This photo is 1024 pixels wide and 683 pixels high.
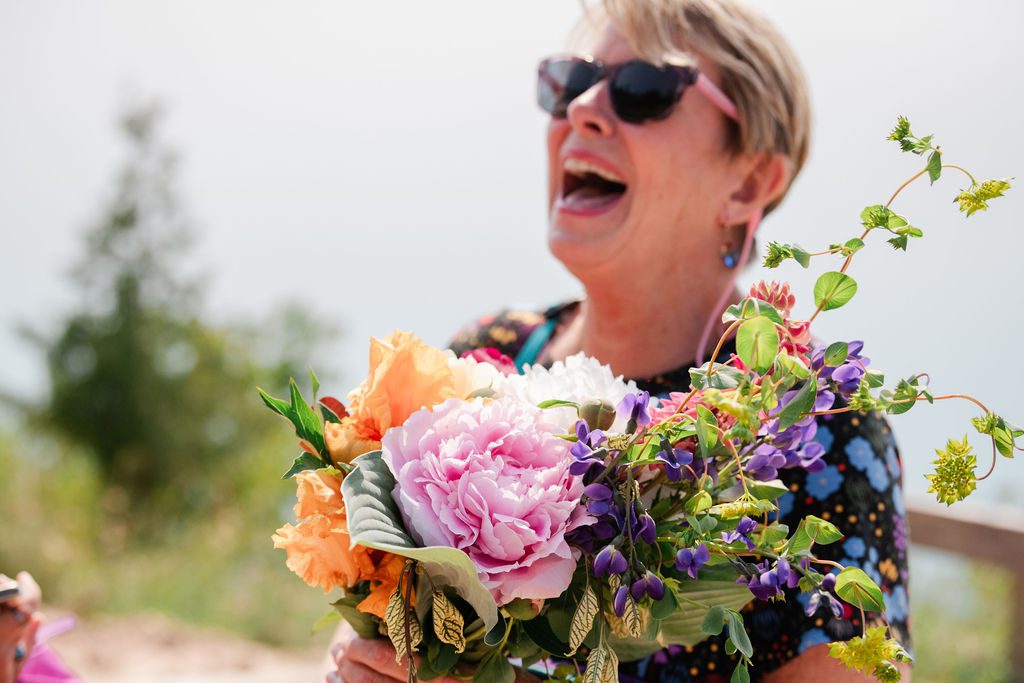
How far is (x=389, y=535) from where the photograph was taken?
1.13 metres

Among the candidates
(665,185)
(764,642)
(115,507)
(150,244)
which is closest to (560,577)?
(764,642)

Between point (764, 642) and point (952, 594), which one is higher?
point (764, 642)

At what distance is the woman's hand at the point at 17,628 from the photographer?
1746mm

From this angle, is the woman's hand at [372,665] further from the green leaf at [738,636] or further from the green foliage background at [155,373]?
the green foliage background at [155,373]

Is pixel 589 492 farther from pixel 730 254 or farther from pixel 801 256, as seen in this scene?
pixel 730 254

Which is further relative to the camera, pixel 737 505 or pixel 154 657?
pixel 154 657

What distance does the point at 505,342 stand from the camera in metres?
2.53

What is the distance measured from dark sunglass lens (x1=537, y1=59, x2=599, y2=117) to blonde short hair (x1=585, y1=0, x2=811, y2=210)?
0.12 m

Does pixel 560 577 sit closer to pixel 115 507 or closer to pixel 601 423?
pixel 601 423

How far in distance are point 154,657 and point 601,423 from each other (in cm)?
491

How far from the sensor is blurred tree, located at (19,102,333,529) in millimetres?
18594

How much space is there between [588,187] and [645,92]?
0.26m

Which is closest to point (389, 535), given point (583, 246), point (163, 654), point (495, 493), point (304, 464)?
point (495, 493)

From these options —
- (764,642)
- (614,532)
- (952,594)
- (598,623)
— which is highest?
(614,532)
